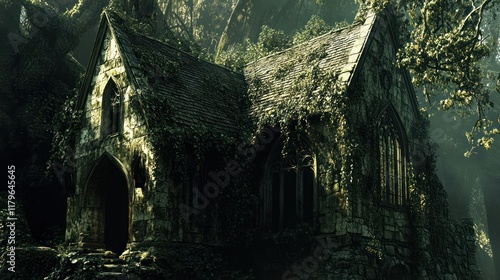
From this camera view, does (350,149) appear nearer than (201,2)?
Yes

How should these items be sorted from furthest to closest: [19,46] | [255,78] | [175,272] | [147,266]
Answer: [19,46]
[255,78]
[175,272]
[147,266]

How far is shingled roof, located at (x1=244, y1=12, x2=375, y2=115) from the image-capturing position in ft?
49.5

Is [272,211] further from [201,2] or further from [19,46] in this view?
[201,2]

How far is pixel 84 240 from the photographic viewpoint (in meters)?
14.7

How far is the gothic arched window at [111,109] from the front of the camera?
14.9 metres

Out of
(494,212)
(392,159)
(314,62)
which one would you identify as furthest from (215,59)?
(494,212)

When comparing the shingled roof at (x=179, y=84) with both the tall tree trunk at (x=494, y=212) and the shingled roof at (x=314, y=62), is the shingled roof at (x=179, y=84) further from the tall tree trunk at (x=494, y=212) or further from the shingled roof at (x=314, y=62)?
the tall tree trunk at (x=494, y=212)

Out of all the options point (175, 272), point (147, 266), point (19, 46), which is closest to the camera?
point (147, 266)

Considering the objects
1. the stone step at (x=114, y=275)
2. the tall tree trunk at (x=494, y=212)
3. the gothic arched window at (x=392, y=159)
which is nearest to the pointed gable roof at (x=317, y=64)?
the gothic arched window at (x=392, y=159)

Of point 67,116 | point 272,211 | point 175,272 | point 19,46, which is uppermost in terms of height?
point 19,46

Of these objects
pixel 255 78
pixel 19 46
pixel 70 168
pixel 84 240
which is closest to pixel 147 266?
pixel 84 240

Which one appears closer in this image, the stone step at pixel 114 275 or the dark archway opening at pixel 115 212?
the stone step at pixel 114 275

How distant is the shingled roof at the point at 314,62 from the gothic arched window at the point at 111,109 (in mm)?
4210

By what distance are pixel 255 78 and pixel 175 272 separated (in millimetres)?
8315
